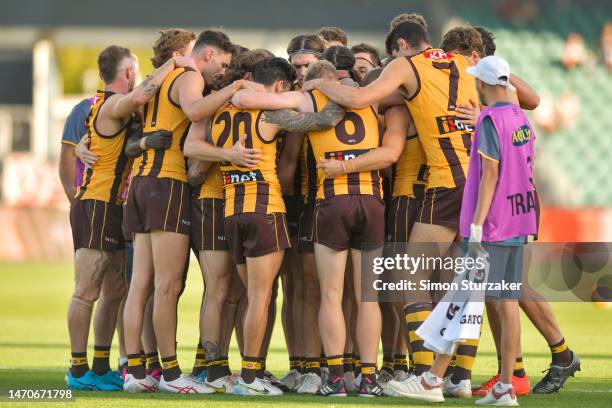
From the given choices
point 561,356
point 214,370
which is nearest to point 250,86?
point 214,370

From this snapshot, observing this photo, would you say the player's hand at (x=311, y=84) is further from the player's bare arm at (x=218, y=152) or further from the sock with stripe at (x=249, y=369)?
the sock with stripe at (x=249, y=369)

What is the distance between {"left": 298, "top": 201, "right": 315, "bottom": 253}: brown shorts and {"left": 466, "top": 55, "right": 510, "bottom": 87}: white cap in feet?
5.85

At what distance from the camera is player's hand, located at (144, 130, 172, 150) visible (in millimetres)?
8508

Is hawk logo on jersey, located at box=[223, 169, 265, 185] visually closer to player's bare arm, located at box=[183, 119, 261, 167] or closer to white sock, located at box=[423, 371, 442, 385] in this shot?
player's bare arm, located at box=[183, 119, 261, 167]

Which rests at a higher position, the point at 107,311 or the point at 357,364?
the point at 107,311

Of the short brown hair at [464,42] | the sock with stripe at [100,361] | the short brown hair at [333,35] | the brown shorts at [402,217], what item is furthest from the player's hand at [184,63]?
the sock with stripe at [100,361]

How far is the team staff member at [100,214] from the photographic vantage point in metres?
8.84

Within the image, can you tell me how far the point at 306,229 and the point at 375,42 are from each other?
23.0 m

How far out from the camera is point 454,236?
8352 millimetres

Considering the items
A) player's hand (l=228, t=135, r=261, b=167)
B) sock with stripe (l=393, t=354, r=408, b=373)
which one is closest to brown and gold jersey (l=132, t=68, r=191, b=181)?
player's hand (l=228, t=135, r=261, b=167)

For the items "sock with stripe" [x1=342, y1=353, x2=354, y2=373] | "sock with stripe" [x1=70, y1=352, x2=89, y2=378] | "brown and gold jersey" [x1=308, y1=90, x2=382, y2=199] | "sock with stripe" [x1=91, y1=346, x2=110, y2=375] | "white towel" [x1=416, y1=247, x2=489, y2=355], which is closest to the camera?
"white towel" [x1=416, y1=247, x2=489, y2=355]

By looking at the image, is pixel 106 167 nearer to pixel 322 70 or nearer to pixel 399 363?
pixel 322 70

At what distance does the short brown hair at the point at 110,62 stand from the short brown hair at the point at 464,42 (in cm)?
262

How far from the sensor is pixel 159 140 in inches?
335
